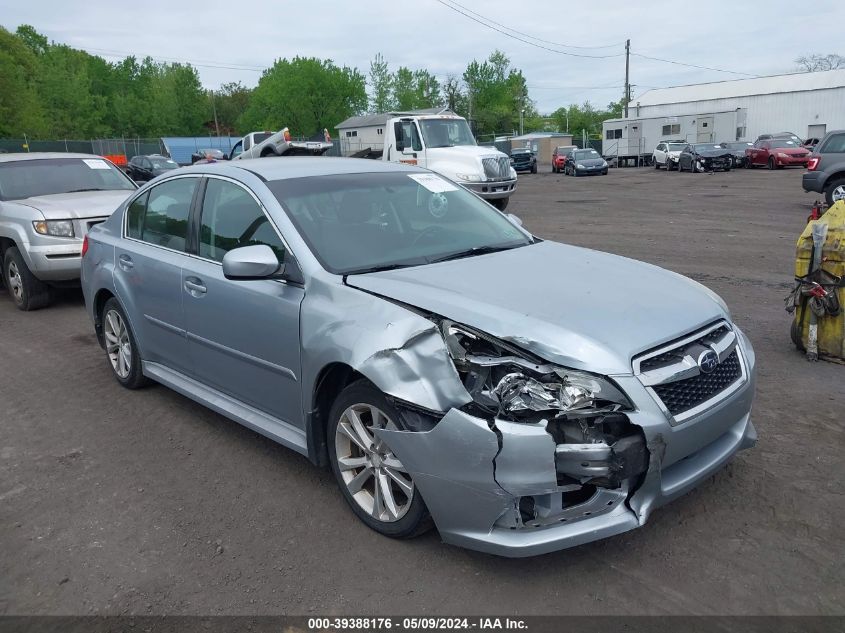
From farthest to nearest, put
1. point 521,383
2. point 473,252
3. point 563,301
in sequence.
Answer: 1. point 473,252
2. point 563,301
3. point 521,383

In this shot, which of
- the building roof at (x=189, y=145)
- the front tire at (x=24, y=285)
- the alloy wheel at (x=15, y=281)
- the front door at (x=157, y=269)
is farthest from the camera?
the building roof at (x=189, y=145)

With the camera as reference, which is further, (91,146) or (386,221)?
(91,146)

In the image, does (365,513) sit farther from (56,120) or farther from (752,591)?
(56,120)

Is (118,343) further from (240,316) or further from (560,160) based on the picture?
(560,160)

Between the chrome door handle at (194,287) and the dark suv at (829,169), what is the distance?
14.5 meters

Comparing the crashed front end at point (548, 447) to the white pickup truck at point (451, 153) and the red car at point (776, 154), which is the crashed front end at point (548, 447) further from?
the red car at point (776, 154)

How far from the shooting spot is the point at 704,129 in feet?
141

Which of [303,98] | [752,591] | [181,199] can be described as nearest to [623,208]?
[181,199]

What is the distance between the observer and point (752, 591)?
2.79m

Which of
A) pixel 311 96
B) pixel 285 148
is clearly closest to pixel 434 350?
pixel 285 148

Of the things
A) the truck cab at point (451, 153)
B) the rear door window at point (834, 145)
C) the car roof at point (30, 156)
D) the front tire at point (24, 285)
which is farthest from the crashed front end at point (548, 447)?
the rear door window at point (834, 145)

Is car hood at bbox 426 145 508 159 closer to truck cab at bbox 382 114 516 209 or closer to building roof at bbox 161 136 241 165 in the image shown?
truck cab at bbox 382 114 516 209

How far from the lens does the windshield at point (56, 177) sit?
894cm

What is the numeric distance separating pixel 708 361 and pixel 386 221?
77.4 inches
